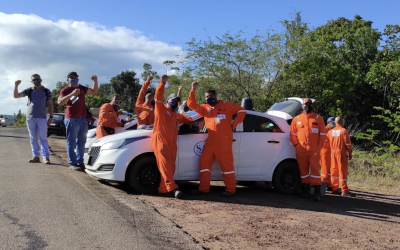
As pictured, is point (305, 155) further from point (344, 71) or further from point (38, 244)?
point (344, 71)

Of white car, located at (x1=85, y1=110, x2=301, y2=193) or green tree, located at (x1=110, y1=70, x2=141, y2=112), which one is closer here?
white car, located at (x1=85, y1=110, x2=301, y2=193)

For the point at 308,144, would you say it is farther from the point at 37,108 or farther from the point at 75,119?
the point at 37,108

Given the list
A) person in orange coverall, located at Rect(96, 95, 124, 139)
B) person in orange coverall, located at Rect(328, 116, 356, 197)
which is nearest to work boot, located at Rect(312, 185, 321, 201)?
person in orange coverall, located at Rect(328, 116, 356, 197)

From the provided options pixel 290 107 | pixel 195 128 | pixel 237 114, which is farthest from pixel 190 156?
pixel 290 107

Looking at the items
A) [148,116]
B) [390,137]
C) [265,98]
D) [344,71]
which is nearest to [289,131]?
[148,116]

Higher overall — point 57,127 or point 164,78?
point 164,78

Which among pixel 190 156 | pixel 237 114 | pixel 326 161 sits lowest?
pixel 326 161

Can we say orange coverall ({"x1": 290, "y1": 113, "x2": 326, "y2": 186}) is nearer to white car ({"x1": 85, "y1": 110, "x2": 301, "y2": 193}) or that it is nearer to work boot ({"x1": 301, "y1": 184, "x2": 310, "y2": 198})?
work boot ({"x1": 301, "y1": 184, "x2": 310, "y2": 198})

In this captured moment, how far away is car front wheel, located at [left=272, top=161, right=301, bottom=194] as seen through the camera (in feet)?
25.3

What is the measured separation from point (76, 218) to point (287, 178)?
443 centimetres

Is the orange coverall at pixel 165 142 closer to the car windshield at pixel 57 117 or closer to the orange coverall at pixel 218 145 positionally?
the orange coverall at pixel 218 145

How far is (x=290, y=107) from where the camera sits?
1005 centimetres

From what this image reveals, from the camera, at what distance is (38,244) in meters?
3.86

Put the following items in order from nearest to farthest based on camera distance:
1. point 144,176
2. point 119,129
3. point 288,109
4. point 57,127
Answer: point 144,176
point 119,129
point 288,109
point 57,127
